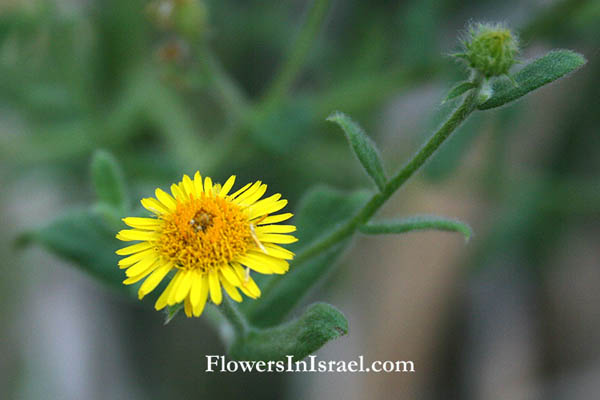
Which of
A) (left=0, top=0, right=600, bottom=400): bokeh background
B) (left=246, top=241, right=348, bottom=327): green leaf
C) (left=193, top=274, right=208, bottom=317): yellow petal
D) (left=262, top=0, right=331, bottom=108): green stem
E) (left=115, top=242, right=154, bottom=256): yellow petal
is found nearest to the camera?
(left=193, top=274, right=208, bottom=317): yellow petal

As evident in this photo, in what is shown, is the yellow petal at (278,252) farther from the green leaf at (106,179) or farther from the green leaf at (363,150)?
the green leaf at (106,179)

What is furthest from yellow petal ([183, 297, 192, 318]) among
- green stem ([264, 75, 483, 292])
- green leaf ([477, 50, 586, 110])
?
green leaf ([477, 50, 586, 110])

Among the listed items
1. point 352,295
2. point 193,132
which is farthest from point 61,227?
point 352,295

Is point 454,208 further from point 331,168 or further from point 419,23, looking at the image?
point 419,23

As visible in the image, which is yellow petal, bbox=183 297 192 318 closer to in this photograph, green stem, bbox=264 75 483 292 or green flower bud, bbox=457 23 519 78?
green stem, bbox=264 75 483 292

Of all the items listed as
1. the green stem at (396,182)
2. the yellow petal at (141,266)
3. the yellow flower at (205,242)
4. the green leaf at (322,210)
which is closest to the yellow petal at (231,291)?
the yellow flower at (205,242)

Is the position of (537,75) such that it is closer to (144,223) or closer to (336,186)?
(144,223)

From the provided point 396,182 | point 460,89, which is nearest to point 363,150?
point 396,182

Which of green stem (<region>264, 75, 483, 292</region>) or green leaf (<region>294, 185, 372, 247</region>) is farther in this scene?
green leaf (<region>294, 185, 372, 247</region>)
